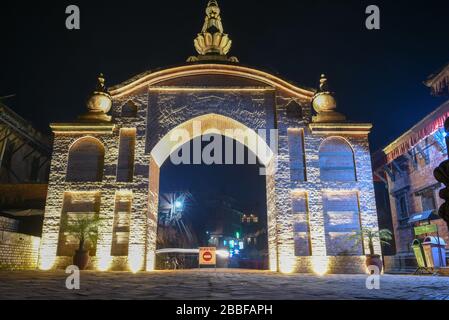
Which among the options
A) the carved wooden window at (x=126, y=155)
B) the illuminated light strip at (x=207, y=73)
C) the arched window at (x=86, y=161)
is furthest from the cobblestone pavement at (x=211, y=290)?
the illuminated light strip at (x=207, y=73)

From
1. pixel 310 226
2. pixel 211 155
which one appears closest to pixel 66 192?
pixel 211 155

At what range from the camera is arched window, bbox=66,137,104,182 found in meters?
15.5

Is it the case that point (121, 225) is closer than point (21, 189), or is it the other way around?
point (121, 225)

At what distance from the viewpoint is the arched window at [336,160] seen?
15586 millimetres

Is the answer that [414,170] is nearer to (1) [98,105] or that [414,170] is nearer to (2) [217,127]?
(2) [217,127]

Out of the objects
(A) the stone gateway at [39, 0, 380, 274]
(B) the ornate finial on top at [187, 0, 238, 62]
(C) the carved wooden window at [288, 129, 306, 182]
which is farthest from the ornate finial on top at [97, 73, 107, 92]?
(C) the carved wooden window at [288, 129, 306, 182]

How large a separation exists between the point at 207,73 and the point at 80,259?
9.91 meters

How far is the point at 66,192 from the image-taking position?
15.3m

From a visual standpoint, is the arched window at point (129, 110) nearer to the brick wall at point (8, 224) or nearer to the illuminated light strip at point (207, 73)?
the illuminated light strip at point (207, 73)

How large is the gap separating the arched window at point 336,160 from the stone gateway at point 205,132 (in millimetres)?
45

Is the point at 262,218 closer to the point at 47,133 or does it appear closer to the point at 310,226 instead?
the point at 47,133

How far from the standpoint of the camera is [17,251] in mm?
14102

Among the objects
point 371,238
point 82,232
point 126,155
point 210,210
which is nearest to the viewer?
point 82,232

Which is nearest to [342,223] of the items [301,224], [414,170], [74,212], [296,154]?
[301,224]
